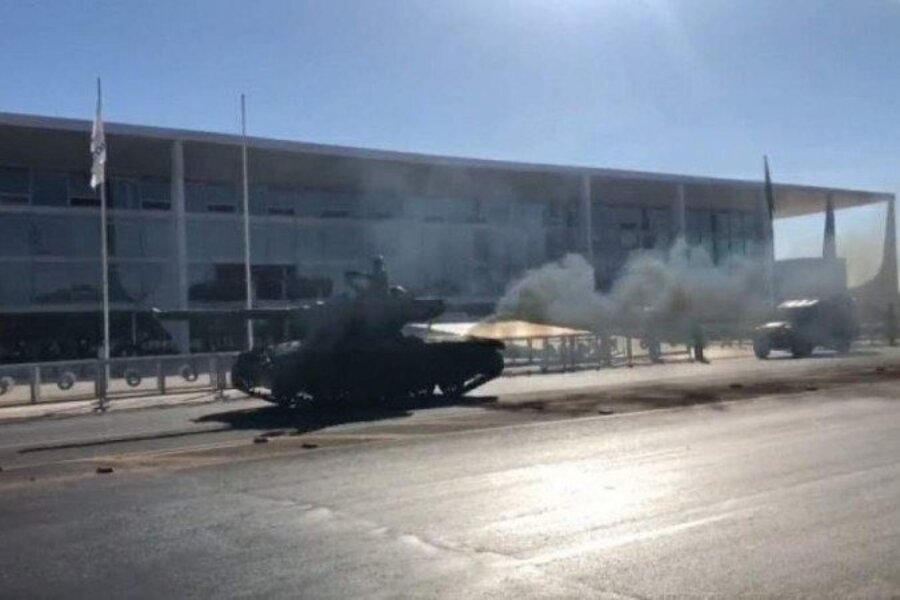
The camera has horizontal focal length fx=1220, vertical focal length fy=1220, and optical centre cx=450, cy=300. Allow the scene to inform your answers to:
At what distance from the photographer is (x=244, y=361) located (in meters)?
22.2

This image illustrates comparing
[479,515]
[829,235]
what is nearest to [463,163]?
[829,235]

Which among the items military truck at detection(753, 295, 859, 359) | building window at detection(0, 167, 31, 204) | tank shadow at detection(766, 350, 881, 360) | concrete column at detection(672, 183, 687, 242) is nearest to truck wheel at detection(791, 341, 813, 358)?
military truck at detection(753, 295, 859, 359)

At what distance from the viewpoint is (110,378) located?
27.1 m

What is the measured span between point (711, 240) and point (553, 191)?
1258 centimetres

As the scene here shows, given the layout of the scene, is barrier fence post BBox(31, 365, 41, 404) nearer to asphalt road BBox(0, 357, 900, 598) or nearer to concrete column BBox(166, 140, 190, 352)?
asphalt road BBox(0, 357, 900, 598)

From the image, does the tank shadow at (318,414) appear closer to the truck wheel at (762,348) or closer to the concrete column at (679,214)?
the truck wheel at (762,348)

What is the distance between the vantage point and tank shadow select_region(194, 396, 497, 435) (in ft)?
59.4

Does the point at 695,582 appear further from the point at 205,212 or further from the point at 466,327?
the point at 205,212

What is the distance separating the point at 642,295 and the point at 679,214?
10.5 m

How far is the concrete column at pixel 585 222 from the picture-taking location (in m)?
57.2

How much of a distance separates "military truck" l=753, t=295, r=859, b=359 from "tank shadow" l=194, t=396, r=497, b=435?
20.3 meters

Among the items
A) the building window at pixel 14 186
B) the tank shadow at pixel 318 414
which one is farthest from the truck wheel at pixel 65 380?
the building window at pixel 14 186

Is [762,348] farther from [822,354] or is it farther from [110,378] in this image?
[110,378]

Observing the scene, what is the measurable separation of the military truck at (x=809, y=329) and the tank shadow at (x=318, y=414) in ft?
66.7
